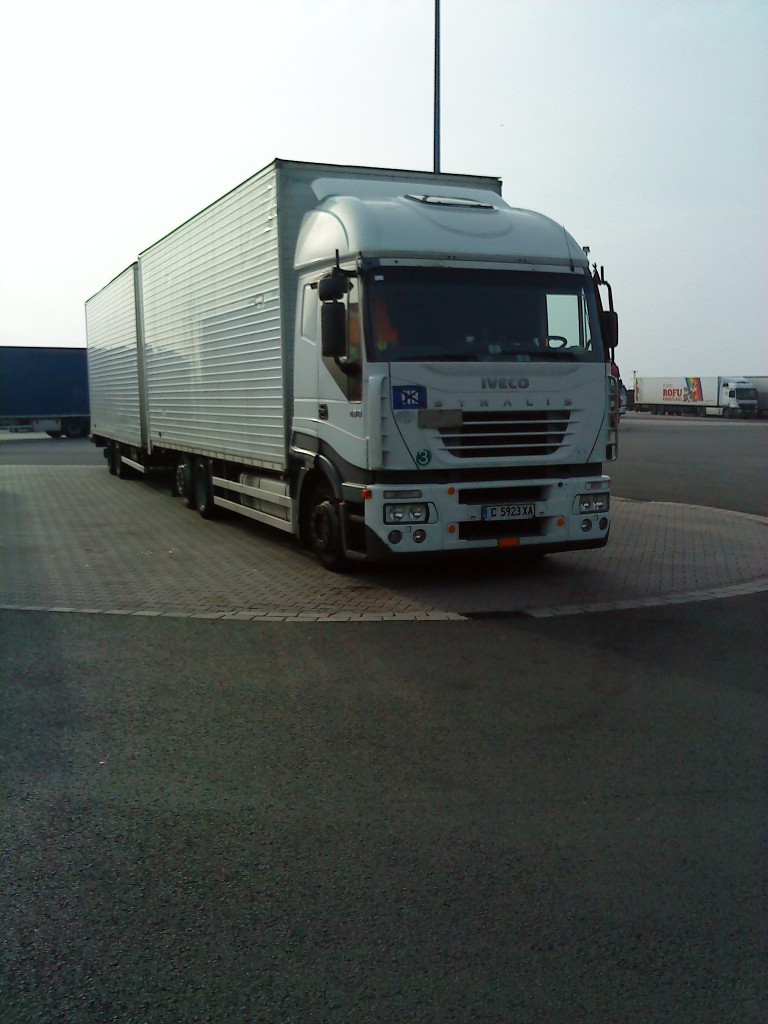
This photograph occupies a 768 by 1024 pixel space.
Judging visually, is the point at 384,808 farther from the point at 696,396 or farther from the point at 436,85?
the point at 696,396

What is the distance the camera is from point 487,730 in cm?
555

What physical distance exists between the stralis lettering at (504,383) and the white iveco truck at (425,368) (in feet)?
0.04

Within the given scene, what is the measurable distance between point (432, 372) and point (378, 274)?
3.31 ft

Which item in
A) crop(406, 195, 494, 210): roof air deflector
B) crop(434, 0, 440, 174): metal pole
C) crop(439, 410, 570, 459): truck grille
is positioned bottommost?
crop(439, 410, 570, 459): truck grille

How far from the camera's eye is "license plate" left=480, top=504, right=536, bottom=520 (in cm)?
928

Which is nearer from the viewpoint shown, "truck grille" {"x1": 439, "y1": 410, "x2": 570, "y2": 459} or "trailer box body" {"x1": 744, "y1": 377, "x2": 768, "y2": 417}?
"truck grille" {"x1": 439, "y1": 410, "x2": 570, "y2": 459}

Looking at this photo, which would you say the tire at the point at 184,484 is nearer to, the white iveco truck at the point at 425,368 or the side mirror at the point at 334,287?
the white iveco truck at the point at 425,368

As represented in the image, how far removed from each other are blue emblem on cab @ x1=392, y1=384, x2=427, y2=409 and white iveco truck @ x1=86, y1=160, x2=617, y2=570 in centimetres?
2

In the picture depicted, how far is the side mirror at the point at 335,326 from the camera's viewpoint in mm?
9156

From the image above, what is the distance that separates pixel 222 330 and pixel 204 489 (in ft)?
9.39

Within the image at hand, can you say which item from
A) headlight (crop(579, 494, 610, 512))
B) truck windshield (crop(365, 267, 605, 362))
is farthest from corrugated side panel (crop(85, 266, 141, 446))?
headlight (crop(579, 494, 610, 512))

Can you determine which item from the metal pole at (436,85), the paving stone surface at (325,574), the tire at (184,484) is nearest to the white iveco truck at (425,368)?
the paving stone surface at (325,574)

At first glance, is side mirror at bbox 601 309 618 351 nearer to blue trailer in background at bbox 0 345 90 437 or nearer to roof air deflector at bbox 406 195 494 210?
roof air deflector at bbox 406 195 494 210

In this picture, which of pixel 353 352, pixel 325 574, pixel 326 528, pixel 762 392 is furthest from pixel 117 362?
pixel 762 392
